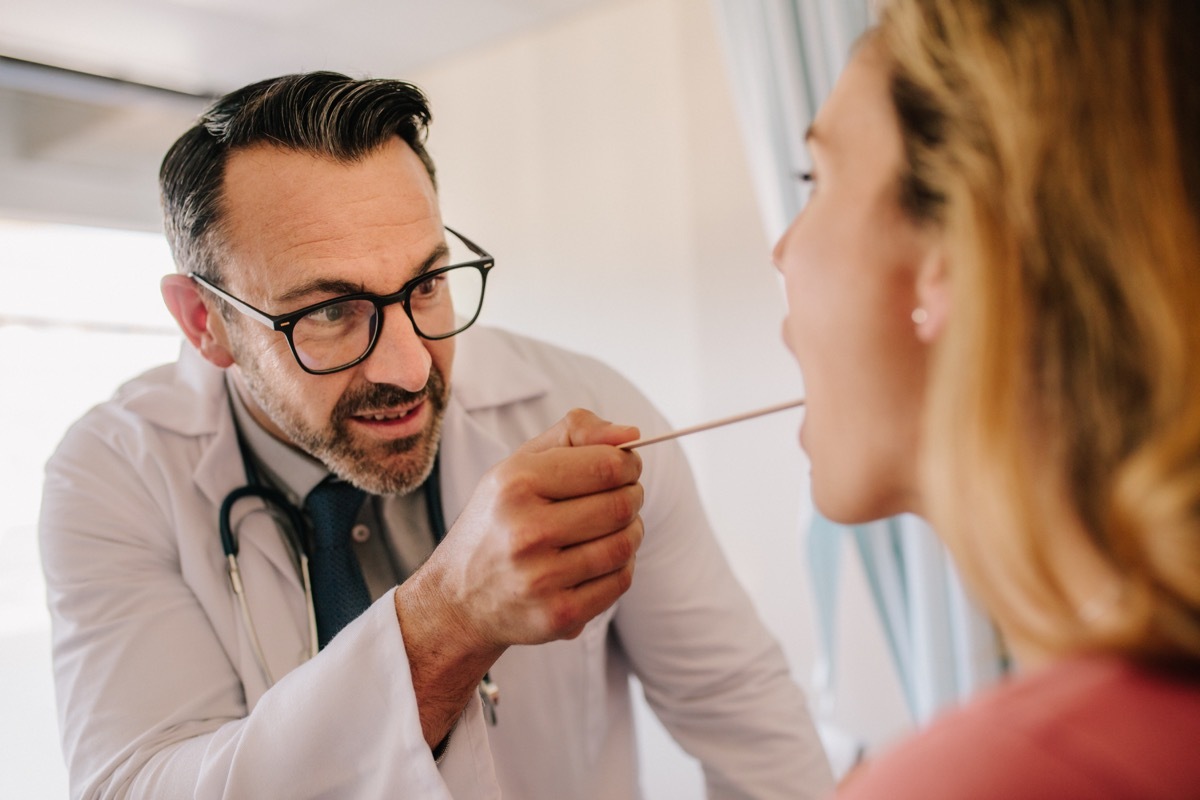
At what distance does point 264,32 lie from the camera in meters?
2.61

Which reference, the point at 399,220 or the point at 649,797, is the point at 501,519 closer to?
the point at 399,220

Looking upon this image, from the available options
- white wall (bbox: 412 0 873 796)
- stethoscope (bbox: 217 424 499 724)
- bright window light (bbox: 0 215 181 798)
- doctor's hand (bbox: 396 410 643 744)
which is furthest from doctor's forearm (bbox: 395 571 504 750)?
bright window light (bbox: 0 215 181 798)

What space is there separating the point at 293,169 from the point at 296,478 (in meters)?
0.45

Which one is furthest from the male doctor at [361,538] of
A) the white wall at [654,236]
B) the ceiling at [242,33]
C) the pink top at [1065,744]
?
the ceiling at [242,33]

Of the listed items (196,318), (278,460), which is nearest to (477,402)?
(278,460)

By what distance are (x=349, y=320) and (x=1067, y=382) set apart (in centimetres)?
94

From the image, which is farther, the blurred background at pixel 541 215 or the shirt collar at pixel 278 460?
the blurred background at pixel 541 215

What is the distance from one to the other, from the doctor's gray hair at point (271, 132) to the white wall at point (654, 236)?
1.24 metres

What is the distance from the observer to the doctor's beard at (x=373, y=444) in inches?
51.1

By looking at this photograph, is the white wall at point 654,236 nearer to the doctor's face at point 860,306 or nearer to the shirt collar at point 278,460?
the shirt collar at point 278,460

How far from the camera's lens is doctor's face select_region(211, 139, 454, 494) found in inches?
48.7

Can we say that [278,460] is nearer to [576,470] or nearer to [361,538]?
[361,538]

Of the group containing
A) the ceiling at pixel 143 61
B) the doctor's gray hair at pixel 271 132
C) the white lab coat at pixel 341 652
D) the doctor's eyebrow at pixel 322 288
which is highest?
the ceiling at pixel 143 61

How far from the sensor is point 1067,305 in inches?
22.0
